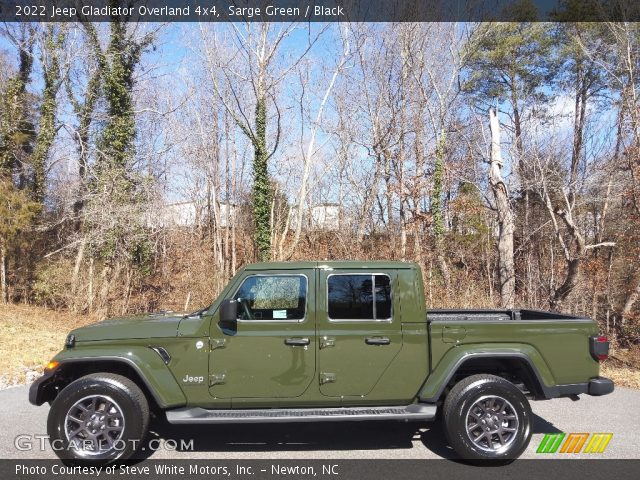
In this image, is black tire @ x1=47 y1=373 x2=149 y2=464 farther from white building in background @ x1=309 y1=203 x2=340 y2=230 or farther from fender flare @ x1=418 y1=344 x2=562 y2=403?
white building in background @ x1=309 y1=203 x2=340 y2=230

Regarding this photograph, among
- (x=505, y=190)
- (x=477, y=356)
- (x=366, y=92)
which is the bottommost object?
(x=477, y=356)

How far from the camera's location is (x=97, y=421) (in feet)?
14.6

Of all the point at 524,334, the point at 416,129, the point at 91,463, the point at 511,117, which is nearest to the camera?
the point at 91,463

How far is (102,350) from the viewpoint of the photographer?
4.59 metres

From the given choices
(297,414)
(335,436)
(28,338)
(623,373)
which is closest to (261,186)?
(28,338)

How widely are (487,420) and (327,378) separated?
1527 millimetres

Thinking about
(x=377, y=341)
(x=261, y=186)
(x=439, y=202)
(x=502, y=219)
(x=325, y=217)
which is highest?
(x=261, y=186)

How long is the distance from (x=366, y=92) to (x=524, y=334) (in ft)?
64.6

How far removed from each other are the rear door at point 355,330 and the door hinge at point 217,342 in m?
0.89

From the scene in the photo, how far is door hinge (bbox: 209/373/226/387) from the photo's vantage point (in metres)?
4.58

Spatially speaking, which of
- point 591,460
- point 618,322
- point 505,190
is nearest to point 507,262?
point 505,190

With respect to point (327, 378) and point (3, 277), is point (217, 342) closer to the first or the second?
point (327, 378)

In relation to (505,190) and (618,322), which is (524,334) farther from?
(618,322)

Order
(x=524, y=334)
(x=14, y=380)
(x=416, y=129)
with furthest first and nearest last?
(x=416, y=129)
(x=14, y=380)
(x=524, y=334)
